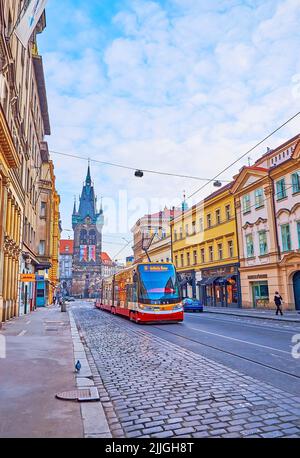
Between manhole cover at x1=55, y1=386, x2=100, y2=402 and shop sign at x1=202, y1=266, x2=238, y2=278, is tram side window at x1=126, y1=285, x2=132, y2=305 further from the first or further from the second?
shop sign at x1=202, y1=266, x2=238, y2=278

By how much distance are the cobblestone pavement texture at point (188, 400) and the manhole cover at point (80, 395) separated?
0.20m

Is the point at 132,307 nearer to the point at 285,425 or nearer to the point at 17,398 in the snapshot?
the point at 17,398

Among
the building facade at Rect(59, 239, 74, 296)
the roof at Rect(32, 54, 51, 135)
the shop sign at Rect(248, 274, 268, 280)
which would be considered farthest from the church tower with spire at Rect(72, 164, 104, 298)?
the shop sign at Rect(248, 274, 268, 280)

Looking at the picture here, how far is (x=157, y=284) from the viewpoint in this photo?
19.4 m

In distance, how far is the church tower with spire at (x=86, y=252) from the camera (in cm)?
13312

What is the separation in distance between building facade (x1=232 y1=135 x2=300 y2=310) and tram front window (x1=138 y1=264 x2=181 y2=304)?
13194 mm

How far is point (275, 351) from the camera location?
1055cm

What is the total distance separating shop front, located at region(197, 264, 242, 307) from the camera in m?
37.8

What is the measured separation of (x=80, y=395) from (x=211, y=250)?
3894 centimetres

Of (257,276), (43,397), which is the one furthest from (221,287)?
(43,397)

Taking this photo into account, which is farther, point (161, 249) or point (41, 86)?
point (161, 249)

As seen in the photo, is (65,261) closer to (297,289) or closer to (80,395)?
(297,289)

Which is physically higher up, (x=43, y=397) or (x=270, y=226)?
(x=270, y=226)

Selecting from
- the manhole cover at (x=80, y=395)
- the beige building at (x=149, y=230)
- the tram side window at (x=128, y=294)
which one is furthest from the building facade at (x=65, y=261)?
the manhole cover at (x=80, y=395)
